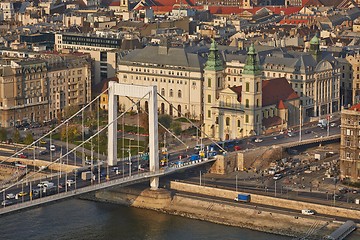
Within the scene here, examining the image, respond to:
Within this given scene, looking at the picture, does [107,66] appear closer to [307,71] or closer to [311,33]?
[307,71]

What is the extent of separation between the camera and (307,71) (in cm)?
7662

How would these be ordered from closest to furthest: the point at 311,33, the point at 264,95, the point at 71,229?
the point at 71,229, the point at 264,95, the point at 311,33

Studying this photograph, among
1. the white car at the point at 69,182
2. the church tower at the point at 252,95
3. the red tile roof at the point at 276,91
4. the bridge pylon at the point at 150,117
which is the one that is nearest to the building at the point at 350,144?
the bridge pylon at the point at 150,117

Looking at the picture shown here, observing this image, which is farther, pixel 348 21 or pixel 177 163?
pixel 348 21

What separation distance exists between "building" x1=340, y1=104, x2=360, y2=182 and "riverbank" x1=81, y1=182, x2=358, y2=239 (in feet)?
20.6

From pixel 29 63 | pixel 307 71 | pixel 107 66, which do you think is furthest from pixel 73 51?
pixel 307 71

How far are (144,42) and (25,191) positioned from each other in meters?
41.3

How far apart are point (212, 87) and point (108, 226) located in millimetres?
18839

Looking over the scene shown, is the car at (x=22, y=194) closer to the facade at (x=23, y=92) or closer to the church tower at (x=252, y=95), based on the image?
the church tower at (x=252, y=95)

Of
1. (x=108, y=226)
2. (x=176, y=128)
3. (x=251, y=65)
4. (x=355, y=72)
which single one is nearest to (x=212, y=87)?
(x=176, y=128)

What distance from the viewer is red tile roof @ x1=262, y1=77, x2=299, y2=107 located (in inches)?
2832

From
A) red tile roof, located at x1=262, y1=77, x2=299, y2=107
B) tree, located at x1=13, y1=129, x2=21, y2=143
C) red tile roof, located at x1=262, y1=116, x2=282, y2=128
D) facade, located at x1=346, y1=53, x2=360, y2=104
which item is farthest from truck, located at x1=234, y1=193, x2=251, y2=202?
facade, located at x1=346, y1=53, x2=360, y2=104

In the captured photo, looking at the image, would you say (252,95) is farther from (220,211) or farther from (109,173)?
(220,211)

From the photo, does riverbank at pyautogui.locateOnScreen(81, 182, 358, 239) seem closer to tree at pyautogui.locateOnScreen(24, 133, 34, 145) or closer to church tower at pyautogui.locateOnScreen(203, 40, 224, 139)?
tree at pyautogui.locateOnScreen(24, 133, 34, 145)
